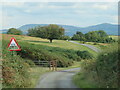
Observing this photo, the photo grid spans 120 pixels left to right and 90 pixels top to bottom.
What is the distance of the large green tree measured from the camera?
1009cm

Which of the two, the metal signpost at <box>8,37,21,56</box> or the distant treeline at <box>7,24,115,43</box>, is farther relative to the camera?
the distant treeline at <box>7,24,115,43</box>

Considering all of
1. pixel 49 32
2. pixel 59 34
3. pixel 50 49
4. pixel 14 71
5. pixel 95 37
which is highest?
pixel 49 32

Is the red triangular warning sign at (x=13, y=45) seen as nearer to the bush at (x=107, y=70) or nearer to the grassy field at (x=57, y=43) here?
the grassy field at (x=57, y=43)

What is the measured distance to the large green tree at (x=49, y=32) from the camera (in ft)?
33.1

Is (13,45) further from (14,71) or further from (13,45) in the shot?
(14,71)

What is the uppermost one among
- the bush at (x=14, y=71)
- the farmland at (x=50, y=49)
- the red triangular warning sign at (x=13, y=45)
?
the red triangular warning sign at (x=13, y=45)

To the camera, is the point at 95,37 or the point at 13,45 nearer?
the point at 13,45

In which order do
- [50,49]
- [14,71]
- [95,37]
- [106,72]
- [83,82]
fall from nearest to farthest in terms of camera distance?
[83,82]
[106,72]
[14,71]
[95,37]
[50,49]

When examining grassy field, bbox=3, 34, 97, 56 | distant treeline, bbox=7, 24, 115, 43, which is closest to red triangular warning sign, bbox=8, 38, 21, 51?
distant treeline, bbox=7, 24, 115, 43

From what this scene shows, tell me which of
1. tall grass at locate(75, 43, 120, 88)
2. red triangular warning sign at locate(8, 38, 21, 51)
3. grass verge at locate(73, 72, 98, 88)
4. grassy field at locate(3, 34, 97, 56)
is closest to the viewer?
grass verge at locate(73, 72, 98, 88)

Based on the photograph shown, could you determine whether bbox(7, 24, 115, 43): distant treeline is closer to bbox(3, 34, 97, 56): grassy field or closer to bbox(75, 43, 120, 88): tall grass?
bbox(3, 34, 97, 56): grassy field

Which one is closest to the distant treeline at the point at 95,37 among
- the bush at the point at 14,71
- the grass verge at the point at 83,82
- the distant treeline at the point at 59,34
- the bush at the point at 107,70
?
the distant treeline at the point at 59,34

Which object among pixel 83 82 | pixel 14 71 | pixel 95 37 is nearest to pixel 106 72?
pixel 83 82

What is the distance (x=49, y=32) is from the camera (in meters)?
10.4
